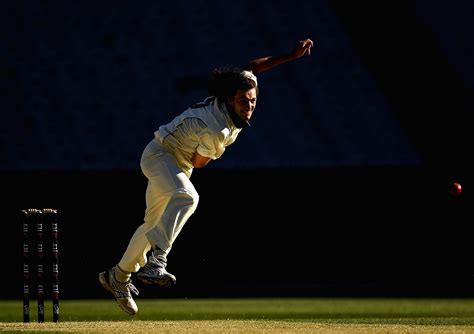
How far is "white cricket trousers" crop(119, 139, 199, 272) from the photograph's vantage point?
8180 mm

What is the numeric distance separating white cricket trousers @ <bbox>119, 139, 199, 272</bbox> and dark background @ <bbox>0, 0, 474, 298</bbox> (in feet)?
38.6

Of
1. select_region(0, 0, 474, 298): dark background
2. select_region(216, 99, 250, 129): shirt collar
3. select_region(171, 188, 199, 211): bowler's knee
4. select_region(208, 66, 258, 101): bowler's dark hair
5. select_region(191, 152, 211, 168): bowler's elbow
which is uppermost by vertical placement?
select_region(208, 66, 258, 101): bowler's dark hair

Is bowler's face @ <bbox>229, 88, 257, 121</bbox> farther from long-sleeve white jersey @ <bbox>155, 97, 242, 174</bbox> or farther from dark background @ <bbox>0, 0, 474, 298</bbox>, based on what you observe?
dark background @ <bbox>0, 0, 474, 298</bbox>

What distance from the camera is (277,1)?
23266mm

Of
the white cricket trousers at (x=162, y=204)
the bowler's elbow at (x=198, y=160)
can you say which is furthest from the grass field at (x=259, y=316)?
the bowler's elbow at (x=198, y=160)

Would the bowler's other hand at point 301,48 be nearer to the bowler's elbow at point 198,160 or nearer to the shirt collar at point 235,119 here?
the shirt collar at point 235,119

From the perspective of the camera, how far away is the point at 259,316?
1223cm

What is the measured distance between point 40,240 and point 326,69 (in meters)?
13.3

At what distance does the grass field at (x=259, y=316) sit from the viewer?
→ 8609 millimetres

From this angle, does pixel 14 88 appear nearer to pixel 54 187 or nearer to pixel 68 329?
pixel 54 187

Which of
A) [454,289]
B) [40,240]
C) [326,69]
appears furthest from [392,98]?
[40,240]

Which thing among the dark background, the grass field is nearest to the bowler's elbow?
the grass field

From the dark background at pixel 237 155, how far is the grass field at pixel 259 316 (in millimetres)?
4134

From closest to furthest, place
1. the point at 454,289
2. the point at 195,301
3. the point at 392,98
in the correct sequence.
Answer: the point at 195,301 < the point at 454,289 < the point at 392,98
